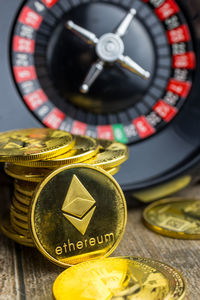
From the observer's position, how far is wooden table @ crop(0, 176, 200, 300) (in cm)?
72

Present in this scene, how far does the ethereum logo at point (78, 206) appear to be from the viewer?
0.77 meters

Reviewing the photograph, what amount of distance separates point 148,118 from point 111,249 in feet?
1.38

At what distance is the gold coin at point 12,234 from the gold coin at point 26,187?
0.29ft

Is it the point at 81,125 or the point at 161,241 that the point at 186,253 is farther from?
the point at 81,125

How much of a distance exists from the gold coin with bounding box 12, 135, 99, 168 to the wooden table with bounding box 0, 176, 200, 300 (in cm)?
20

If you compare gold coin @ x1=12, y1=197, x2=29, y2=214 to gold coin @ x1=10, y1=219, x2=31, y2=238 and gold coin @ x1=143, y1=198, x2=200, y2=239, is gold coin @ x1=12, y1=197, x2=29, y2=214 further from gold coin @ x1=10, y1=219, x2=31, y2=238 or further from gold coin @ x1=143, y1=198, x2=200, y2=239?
gold coin @ x1=143, y1=198, x2=200, y2=239

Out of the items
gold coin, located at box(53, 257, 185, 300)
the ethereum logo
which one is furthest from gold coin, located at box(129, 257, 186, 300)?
the ethereum logo

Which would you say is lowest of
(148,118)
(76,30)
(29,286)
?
(29,286)

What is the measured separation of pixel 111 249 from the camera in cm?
81

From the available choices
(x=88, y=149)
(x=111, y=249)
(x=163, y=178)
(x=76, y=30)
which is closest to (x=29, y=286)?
(x=111, y=249)

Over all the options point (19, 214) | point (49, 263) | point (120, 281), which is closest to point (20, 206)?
point (19, 214)

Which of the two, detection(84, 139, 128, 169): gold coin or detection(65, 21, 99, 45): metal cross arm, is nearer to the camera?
detection(84, 139, 128, 169): gold coin

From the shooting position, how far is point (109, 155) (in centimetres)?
88

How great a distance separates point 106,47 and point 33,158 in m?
0.39
